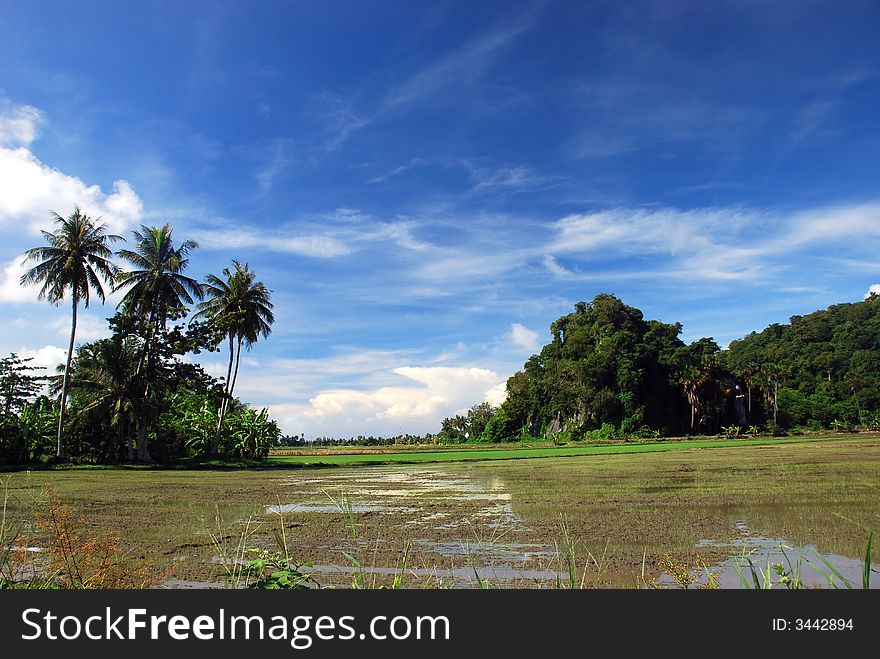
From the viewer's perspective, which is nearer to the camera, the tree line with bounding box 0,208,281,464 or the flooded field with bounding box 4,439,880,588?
the flooded field with bounding box 4,439,880,588

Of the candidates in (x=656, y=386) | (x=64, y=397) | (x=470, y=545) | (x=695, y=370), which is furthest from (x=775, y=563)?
(x=656, y=386)

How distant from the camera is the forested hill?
74.6 meters

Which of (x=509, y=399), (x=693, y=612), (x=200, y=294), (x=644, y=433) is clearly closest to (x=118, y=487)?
(x=200, y=294)

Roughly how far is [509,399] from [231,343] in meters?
52.0

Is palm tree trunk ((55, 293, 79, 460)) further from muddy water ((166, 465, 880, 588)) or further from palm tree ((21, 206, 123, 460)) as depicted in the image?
muddy water ((166, 465, 880, 588))

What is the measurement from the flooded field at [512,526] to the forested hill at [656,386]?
5397 cm

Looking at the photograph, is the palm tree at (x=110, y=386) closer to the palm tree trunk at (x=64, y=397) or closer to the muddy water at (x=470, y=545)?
the palm tree trunk at (x=64, y=397)

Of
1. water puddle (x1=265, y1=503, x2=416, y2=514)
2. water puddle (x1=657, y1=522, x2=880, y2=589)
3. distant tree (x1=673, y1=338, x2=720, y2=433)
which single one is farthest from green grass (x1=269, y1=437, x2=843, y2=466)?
water puddle (x1=657, y1=522, x2=880, y2=589)

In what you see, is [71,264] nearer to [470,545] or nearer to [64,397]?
[64,397]

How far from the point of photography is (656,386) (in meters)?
79.2

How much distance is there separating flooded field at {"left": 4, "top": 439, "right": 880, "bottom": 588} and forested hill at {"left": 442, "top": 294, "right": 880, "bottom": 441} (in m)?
54.0

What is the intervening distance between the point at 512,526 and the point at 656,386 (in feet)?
242

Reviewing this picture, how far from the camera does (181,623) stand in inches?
116

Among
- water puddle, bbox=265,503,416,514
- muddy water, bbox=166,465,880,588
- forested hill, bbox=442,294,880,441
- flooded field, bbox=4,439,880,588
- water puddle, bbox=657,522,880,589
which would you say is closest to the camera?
water puddle, bbox=657,522,880,589
